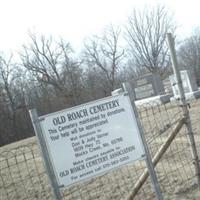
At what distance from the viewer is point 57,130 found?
Answer: 4.43m

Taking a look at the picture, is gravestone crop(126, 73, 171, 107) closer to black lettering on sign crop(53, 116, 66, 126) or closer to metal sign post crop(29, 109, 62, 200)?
black lettering on sign crop(53, 116, 66, 126)

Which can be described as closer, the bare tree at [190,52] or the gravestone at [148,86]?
the gravestone at [148,86]

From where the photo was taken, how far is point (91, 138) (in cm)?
463

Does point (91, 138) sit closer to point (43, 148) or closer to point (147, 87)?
point (43, 148)

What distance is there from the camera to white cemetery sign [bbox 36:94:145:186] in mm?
4426

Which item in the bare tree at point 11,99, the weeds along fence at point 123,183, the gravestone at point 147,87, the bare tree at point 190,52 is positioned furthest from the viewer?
the bare tree at point 190,52

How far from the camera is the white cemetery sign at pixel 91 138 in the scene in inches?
174

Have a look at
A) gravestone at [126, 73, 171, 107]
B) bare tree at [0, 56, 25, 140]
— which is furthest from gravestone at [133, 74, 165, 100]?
bare tree at [0, 56, 25, 140]

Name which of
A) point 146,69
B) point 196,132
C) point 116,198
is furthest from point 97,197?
point 146,69

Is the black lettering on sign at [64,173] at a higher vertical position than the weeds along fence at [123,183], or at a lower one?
higher

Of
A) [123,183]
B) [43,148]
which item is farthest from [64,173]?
[123,183]

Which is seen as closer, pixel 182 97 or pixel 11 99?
pixel 182 97

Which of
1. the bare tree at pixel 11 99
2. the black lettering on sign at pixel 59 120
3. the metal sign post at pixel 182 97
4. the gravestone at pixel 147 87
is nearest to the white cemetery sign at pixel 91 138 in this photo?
the black lettering on sign at pixel 59 120

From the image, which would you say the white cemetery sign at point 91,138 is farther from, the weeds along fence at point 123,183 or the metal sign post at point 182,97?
the metal sign post at point 182,97
